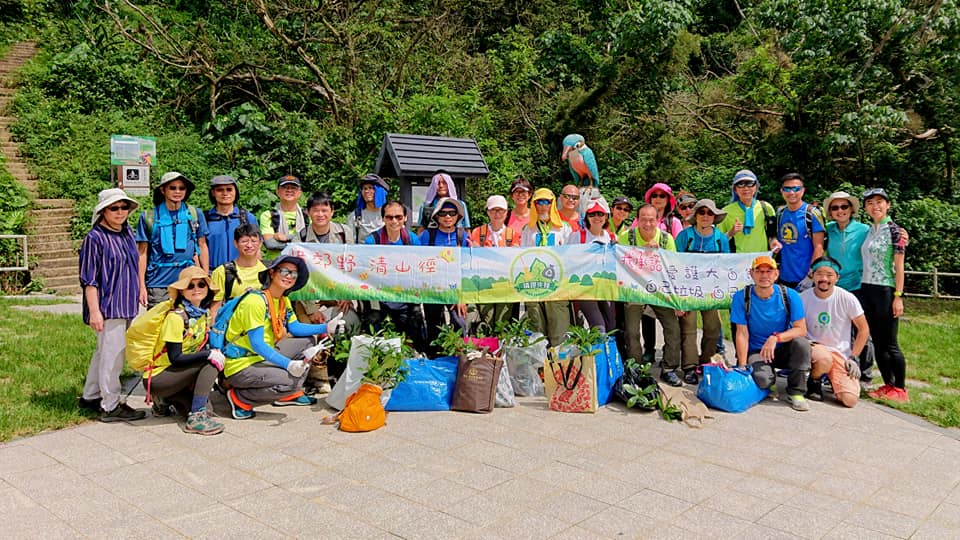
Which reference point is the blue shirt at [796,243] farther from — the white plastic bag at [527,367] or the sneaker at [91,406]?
the sneaker at [91,406]

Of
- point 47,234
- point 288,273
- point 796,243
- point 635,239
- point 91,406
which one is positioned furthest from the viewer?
point 47,234

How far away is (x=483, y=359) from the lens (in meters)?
5.58

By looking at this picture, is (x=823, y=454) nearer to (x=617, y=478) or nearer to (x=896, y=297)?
(x=617, y=478)

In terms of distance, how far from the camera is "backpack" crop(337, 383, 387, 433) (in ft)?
16.6

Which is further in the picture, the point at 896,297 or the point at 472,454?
the point at 896,297

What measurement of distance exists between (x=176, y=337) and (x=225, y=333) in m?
0.39

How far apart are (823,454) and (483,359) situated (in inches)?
98.4

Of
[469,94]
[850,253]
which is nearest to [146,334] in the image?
[850,253]

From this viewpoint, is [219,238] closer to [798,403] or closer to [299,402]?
[299,402]

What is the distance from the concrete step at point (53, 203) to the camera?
13.8m

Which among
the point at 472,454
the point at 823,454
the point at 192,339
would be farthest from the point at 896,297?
the point at 192,339

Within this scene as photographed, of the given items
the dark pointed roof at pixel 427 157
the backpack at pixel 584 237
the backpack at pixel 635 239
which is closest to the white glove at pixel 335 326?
the backpack at pixel 584 237

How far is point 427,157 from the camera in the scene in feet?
33.1

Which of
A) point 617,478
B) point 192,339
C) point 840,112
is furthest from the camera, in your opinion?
point 840,112
